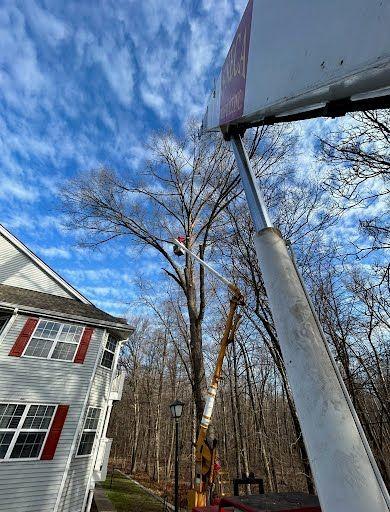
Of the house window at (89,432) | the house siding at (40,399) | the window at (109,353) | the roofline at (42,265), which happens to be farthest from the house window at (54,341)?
the roofline at (42,265)

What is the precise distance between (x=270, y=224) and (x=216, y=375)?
577 cm

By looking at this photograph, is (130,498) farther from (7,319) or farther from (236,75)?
(236,75)

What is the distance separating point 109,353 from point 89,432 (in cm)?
321

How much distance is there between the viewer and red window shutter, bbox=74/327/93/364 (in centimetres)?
1138

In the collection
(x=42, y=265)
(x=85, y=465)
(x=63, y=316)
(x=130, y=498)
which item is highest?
(x=42, y=265)

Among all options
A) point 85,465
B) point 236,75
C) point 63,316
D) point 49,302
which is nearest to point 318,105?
point 236,75

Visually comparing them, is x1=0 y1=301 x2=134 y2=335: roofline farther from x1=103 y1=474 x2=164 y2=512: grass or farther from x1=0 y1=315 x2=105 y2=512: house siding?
x1=103 y1=474 x2=164 y2=512: grass

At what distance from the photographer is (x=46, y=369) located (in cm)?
1071

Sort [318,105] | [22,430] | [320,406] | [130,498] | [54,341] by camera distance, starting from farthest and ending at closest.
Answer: [130,498] < [54,341] < [22,430] < [318,105] < [320,406]

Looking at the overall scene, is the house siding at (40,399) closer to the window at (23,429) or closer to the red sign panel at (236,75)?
the window at (23,429)

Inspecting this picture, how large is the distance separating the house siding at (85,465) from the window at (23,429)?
1323 millimetres

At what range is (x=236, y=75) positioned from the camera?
1578mm

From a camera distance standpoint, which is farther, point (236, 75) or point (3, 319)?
point (3, 319)

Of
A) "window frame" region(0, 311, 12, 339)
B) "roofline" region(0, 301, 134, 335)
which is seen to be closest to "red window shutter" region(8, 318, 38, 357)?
"roofline" region(0, 301, 134, 335)
